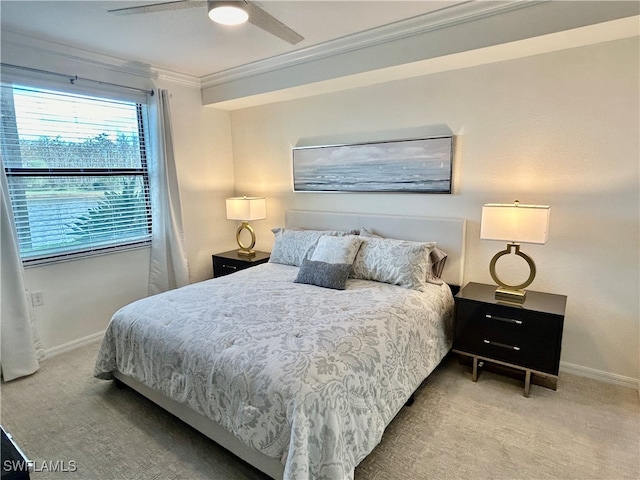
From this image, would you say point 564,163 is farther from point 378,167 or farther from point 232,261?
point 232,261

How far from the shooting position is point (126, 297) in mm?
3617

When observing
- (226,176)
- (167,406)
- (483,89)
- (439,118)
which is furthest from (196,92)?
(167,406)

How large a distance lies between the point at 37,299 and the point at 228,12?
276 cm

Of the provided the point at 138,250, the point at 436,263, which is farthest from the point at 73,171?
the point at 436,263

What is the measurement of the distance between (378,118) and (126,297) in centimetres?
300

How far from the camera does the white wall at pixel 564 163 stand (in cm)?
241

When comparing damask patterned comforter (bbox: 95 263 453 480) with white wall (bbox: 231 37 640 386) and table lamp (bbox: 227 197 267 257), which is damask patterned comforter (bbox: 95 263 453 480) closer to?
white wall (bbox: 231 37 640 386)

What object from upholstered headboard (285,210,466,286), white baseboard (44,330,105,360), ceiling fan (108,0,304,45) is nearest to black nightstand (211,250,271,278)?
upholstered headboard (285,210,466,286)

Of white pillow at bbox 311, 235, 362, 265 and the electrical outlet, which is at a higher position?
white pillow at bbox 311, 235, 362, 265

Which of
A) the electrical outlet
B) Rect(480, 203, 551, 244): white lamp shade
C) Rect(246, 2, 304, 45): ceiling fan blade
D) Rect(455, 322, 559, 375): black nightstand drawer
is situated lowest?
Rect(455, 322, 559, 375): black nightstand drawer

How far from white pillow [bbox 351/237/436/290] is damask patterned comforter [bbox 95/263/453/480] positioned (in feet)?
0.35

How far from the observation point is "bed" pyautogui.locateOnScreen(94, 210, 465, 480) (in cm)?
159

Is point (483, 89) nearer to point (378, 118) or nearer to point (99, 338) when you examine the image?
point (378, 118)

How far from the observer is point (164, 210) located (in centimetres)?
367
